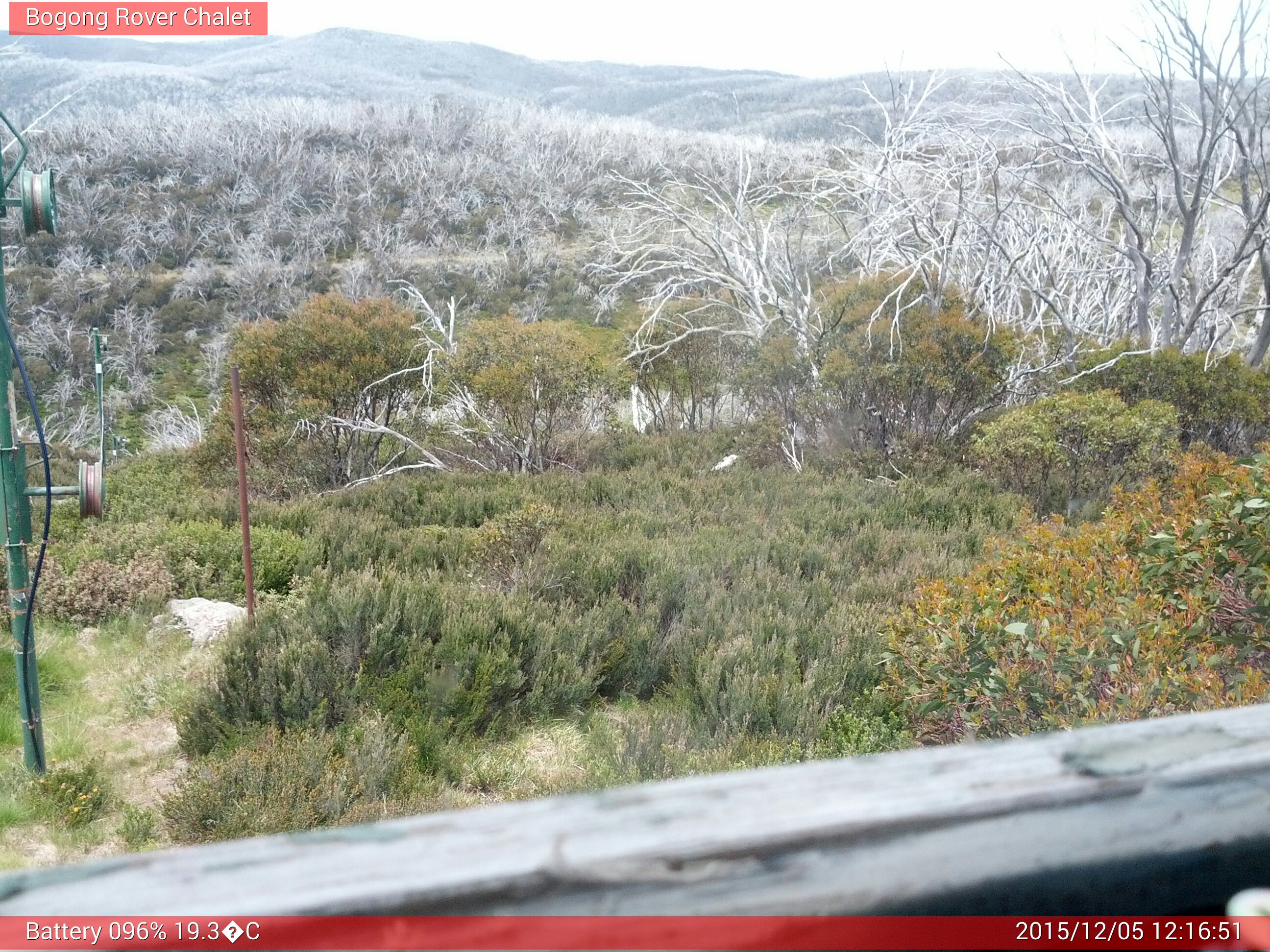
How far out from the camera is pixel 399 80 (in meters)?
54.3

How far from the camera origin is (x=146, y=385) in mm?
20812

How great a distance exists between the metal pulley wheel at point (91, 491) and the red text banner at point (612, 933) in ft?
11.4

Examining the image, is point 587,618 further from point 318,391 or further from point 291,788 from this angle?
point 318,391

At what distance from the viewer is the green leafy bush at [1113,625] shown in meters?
2.79

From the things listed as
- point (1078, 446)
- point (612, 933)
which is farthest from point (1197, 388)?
point (612, 933)

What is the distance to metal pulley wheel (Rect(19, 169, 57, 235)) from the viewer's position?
3398 millimetres

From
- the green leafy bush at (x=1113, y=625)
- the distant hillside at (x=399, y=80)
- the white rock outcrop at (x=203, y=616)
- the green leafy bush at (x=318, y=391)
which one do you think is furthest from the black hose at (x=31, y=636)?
the distant hillside at (x=399, y=80)

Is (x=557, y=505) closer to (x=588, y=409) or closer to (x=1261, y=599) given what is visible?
(x=588, y=409)

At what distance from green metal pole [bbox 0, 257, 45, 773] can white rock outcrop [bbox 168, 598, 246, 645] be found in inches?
54.6

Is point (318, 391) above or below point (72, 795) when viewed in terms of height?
above

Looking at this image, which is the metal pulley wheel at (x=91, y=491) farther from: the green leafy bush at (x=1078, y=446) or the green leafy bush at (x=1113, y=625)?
the green leafy bush at (x=1078, y=446)

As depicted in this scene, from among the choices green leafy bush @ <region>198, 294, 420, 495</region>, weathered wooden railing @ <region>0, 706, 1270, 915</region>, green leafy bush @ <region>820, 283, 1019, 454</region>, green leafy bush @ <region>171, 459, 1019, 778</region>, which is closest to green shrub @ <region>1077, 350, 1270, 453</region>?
green leafy bush @ <region>820, 283, 1019, 454</region>

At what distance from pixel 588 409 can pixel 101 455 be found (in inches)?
282

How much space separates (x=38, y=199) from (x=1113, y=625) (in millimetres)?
4223
